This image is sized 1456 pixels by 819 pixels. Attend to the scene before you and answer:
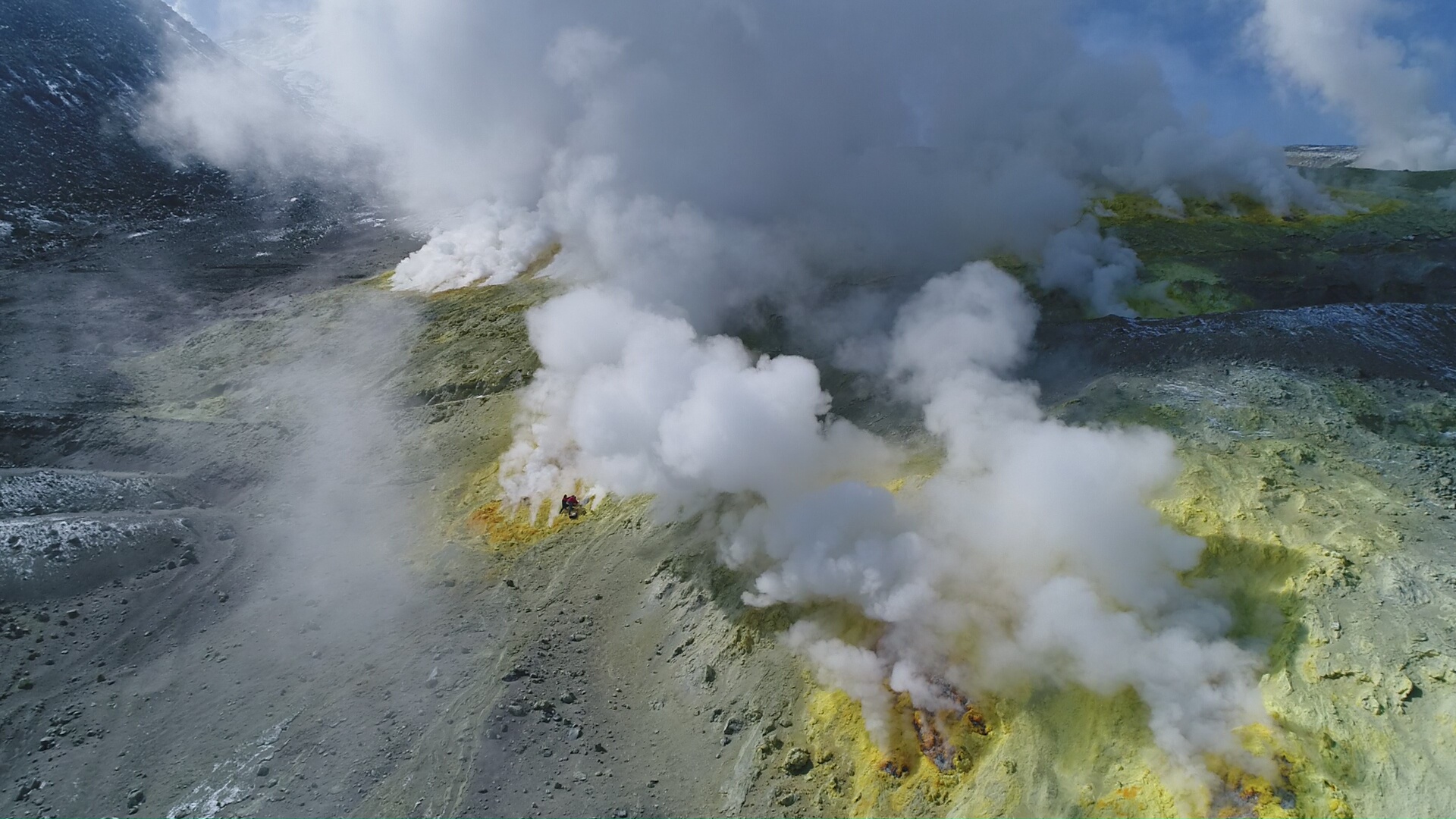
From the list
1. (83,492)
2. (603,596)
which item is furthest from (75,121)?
(603,596)

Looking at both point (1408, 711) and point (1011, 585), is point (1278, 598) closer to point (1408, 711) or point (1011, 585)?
point (1408, 711)

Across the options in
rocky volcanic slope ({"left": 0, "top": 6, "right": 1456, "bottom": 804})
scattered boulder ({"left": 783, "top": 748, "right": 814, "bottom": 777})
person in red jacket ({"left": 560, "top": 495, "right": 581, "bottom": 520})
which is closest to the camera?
rocky volcanic slope ({"left": 0, "top": 6, "right": 1456, "bottom": 804})

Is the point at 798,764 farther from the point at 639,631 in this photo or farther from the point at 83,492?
the point at 83,492

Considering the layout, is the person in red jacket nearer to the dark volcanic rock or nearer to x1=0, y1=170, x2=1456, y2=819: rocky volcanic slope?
x1=0, y1=170, x2=1456, y2=819: rocky volcanic slope

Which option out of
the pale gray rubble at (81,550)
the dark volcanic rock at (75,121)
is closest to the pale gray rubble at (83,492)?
the pale gray rubble at (81,550)

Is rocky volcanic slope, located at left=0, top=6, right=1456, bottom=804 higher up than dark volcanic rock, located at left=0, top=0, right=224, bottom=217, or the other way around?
dark volcanic rock, located at left=0, top=0, right=224, bottom=217

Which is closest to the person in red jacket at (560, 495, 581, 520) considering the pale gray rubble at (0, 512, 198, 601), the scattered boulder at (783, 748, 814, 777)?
the pale gray rubble at (0, 512, 198, 601)

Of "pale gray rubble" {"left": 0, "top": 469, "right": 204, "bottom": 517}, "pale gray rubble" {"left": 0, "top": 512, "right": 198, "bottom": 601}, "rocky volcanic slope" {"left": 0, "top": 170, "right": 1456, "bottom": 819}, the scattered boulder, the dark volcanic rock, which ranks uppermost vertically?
the dark volcanic rock

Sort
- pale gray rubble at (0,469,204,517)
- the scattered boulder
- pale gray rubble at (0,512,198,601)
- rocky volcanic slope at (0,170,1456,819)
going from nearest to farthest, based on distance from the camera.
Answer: rocky volcanic slope at (0,170,1456,819) → the scattered boulder → pale gray rubble at (0,512,198,601) → pale gray rubble at (0,469,204,517)

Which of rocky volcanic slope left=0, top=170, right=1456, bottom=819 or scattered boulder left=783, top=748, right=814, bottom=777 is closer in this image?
rocky volcanic slope left=0, top=170, right=1456, bottom=819

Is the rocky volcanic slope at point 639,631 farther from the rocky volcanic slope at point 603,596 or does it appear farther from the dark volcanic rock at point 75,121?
the dark volcanic rock at point 75,121

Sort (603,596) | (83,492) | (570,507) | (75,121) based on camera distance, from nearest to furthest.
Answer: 1. (603,596)
2. (83,492)
3. (570,507)
4. (75,121)

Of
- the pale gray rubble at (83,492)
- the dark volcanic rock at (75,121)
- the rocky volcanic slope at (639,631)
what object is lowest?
the rocky volcanic slope at (639,631)
